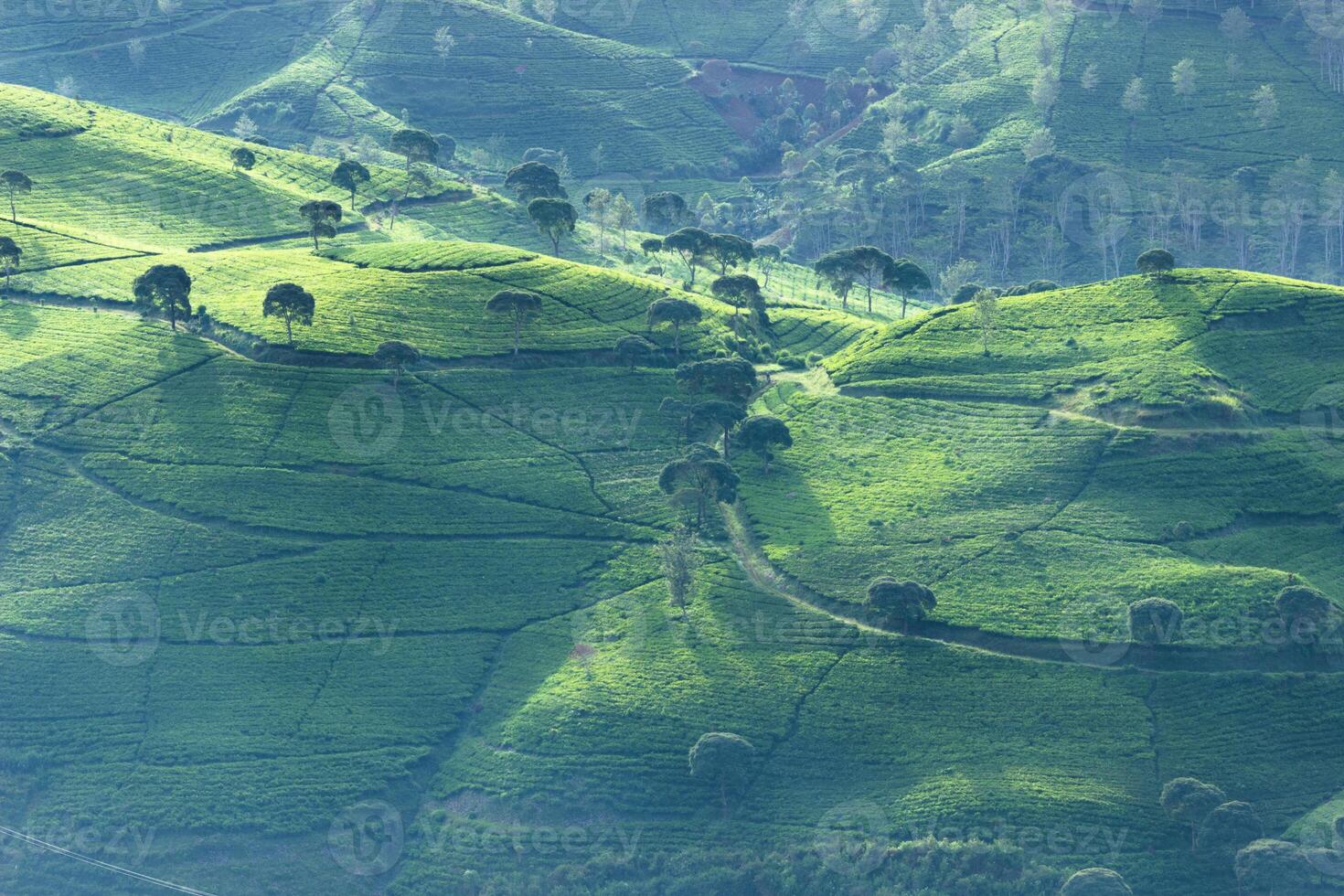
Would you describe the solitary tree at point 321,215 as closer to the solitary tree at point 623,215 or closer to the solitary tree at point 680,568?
the solitary tree at point 623,215

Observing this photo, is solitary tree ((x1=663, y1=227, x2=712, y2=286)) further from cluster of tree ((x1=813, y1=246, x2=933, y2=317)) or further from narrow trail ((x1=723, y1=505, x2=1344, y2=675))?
narrow trail ((x1=723, y1=505, x2=1344, y2=675))

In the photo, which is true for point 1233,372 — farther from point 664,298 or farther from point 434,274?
point 434,274

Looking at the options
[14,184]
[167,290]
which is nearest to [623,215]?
[167,290]

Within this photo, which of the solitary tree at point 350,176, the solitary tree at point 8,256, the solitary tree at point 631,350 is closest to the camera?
the solitary tree at point 631,350

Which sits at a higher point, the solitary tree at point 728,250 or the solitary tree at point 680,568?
the solitary tree at point 728,250

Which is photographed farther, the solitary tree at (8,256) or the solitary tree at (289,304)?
the solitary tree at (8,256)

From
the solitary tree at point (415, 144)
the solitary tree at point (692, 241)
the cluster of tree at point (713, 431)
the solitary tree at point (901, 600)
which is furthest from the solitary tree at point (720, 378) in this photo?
the solitary tree at point (415, 144)

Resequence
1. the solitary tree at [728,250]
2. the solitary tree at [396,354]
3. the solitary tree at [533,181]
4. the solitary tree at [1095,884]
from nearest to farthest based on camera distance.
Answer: the solitary tree at [1095,884], the solitary tree at [396,354], the solitary tree at [728,250], the solitary tree at [533,181]

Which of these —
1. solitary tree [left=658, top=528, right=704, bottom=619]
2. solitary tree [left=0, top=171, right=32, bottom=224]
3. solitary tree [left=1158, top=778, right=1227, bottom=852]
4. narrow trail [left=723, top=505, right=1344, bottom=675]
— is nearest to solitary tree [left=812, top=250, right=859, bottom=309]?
solitary tree [left=658, top=528, right=704, bottom=619]
